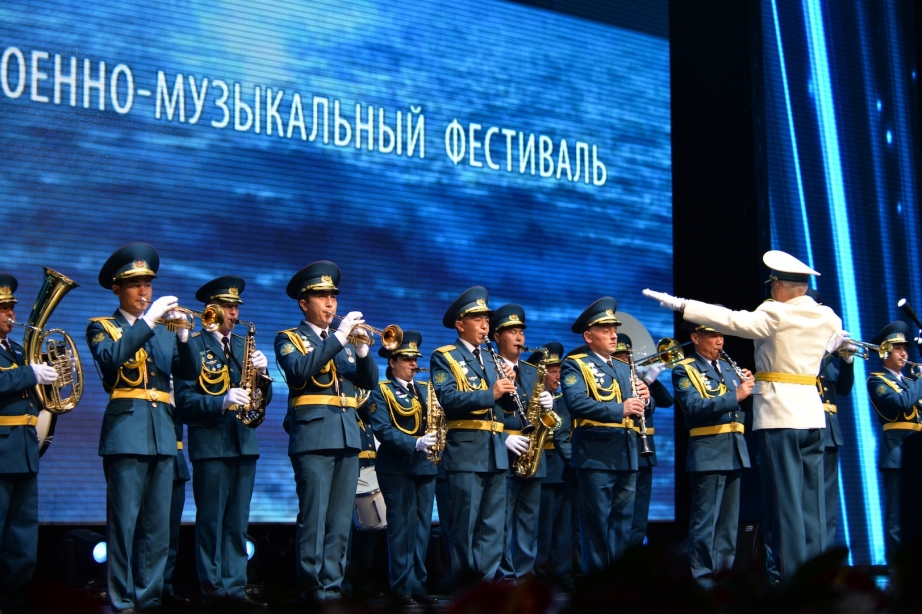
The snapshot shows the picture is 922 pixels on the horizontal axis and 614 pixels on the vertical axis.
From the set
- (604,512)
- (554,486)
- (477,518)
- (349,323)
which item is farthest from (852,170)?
(349,323)

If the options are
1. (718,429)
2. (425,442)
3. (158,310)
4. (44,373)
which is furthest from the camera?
(718,429)

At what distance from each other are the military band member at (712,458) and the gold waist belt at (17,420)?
4.05 m

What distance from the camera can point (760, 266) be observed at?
9.17 metres

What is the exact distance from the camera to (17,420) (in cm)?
544

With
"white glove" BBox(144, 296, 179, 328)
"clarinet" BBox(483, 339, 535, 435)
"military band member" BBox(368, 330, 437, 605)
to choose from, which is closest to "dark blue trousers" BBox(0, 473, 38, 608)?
"white glove" BBox(144, 296, 179, 328)

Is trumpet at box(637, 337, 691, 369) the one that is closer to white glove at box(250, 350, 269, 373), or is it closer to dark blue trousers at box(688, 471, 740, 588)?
dark blue trousers at box(688, 471, 740, 588)

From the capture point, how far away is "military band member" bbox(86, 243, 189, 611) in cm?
507

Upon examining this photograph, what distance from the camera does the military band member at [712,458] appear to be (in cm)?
682

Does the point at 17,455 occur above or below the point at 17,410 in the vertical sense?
below

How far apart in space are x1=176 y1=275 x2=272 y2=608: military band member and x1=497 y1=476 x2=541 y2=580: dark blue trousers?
6.02ft

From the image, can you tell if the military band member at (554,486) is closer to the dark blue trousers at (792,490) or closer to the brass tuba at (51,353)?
the dark blue trousers at (792,490)

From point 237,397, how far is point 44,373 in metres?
1.00

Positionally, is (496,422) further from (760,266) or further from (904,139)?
(904,139)

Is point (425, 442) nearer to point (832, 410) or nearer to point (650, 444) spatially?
point (650, 444)
